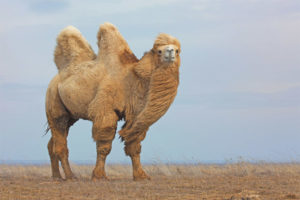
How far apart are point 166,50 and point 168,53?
3.3 inches

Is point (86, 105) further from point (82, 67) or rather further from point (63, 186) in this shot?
point (63, 186)

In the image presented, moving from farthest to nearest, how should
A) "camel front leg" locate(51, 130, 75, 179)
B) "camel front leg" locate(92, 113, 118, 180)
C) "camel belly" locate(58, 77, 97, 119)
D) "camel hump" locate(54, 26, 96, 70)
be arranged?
"camel hump" locate(54, 26, 96, 70) < "camel front leg" locate(51, 130, 75, 179) < "camel belly" locate(58, 77, 97, 119) < "camel front leg" locate(92, 113, 118, 180)

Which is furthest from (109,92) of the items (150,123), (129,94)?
(150,123)

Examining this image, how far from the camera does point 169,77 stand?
34.0 ft

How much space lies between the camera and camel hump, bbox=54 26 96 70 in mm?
12281

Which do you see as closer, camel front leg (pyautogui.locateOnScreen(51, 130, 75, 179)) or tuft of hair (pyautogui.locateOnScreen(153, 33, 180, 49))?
tuft of hair (pyautogui.locateOnScreen(153, 33, 180, 49))

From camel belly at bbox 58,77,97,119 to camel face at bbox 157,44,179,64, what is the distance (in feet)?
5.90

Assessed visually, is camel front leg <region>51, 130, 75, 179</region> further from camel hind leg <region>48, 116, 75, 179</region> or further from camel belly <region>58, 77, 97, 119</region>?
camel belly <region>58, 77, 97, 119</region>

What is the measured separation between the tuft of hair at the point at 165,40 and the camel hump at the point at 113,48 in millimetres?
951

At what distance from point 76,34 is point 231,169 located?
526 cm

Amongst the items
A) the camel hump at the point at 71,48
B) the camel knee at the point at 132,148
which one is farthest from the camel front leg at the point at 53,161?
the camel knee at the point at 132,148

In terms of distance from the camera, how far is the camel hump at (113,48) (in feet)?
37.1

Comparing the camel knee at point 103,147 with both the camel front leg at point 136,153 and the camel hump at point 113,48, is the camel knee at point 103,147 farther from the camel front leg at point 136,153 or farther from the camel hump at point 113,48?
the camel hump at point 113,48

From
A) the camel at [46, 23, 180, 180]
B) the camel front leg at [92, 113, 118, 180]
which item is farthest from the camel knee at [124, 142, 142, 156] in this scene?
the camel front leg at [92, 113, 118, 180]
